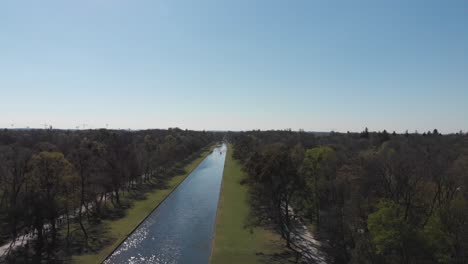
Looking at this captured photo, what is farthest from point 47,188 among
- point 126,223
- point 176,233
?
point 176,233

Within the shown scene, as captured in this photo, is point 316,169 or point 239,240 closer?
point 239,240

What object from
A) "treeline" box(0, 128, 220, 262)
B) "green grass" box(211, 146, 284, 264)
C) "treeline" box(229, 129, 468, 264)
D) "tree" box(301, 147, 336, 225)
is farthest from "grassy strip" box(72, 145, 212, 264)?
"tree" box(301, 147, 336, 225)

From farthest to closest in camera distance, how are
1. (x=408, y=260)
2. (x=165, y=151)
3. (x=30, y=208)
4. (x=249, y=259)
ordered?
(x=165, y=151)
(x=30, y=208)
(x=249, y=259)
(x=408, y=260)

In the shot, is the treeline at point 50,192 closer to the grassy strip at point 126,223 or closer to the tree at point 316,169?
the grassy strip at point 126,223

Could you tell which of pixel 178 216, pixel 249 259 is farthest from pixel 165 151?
pixel 249 259

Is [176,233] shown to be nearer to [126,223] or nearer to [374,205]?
[126,223]

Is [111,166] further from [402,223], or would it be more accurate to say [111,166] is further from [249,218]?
[402,223]
